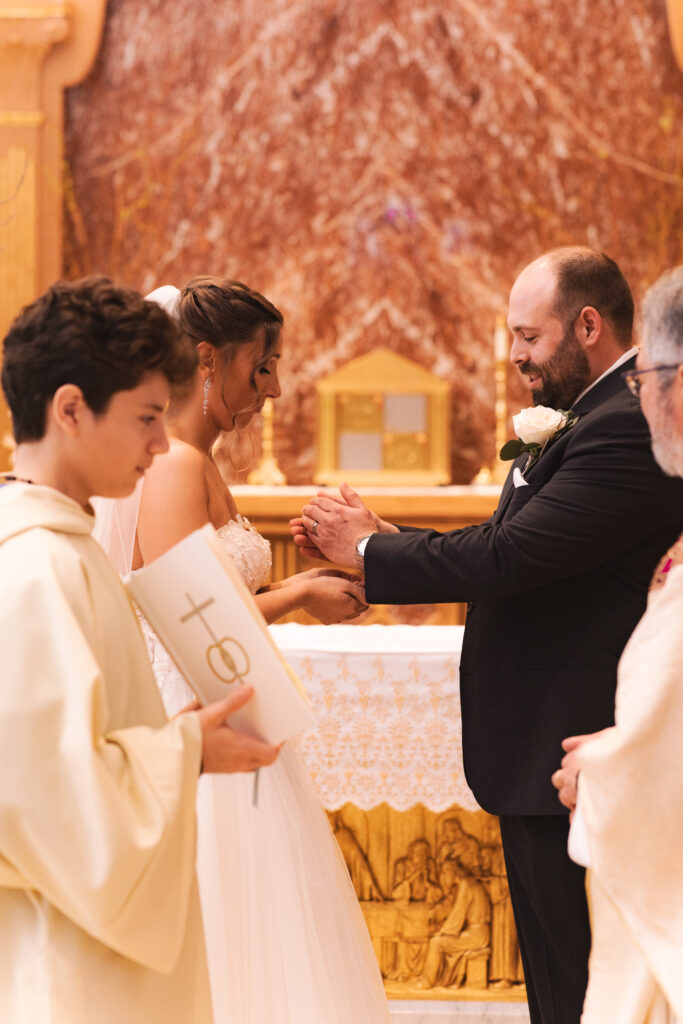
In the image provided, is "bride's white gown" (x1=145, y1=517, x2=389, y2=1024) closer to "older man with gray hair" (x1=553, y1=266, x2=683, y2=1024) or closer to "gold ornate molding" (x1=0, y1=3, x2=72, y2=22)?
"older man with gray hair" (x1=553, y1=266, x2=683, y2=1024)

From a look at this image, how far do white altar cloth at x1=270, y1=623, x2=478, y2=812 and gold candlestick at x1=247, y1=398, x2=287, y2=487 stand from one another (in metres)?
3.71

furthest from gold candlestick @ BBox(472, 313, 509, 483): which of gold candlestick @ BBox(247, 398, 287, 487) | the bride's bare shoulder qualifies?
the bride's bare shoulder

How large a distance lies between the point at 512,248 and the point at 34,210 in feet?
10.2

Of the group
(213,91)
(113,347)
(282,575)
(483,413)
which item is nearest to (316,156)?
(213,91)

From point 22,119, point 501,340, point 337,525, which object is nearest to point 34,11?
point 22,119

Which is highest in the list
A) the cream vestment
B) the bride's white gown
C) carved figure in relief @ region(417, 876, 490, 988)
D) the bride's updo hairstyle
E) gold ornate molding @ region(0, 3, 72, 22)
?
gold ornate molding @ region(0, 3, 72, 22)

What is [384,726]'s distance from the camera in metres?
3.60

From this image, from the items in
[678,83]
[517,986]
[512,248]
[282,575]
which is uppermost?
[678,83]

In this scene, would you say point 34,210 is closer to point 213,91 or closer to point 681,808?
point 213,91

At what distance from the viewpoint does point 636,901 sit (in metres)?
1.90

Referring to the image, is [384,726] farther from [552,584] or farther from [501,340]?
[501,340]

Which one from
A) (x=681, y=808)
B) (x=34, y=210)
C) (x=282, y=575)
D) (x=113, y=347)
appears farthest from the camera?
(x=34, y=210)

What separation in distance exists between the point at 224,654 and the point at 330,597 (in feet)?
4.04

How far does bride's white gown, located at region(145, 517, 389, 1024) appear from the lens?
2.59m
